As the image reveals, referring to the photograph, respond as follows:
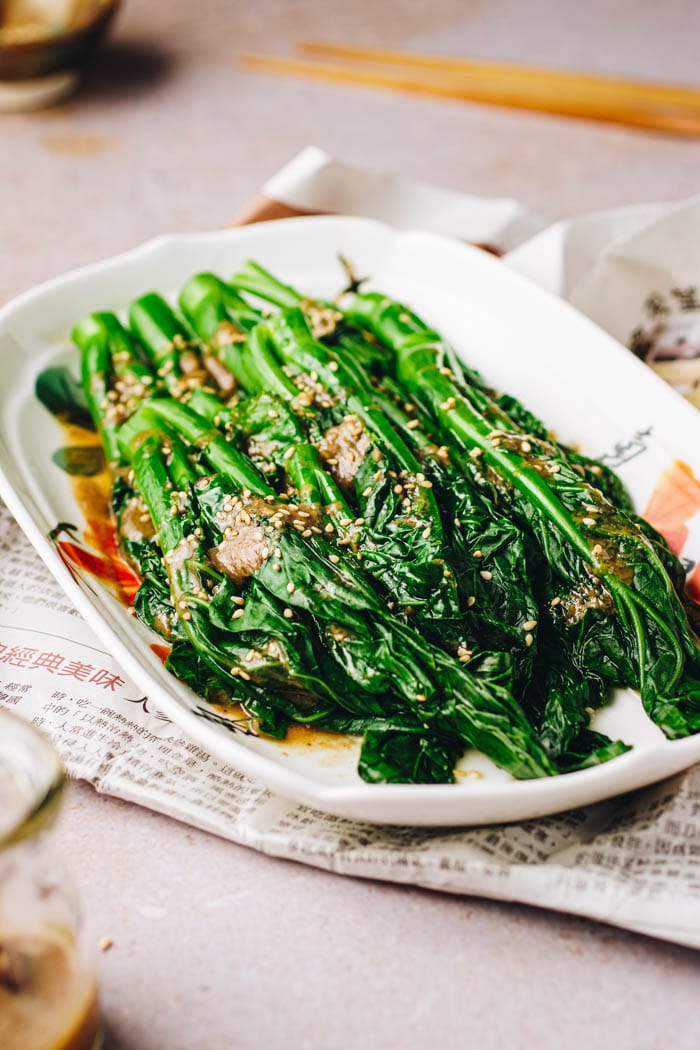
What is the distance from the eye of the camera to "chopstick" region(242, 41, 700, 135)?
5863 mm

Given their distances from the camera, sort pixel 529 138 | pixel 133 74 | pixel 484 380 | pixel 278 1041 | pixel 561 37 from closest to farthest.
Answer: pixel 278 1041, pixel 484 380, pixel 529 138, pixel 133 74, pixel 561 37

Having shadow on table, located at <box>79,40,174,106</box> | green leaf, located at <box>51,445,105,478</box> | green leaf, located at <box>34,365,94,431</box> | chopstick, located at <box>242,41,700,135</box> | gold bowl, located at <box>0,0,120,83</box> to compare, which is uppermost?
gold bowl, located at <box>0,0,120,83</box>

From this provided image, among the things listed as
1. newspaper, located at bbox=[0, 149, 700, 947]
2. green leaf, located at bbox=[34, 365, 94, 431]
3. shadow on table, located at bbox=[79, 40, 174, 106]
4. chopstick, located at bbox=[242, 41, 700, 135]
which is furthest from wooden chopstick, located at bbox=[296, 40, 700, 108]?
green leaf, located at bbox=[34, 365, 94, 431]

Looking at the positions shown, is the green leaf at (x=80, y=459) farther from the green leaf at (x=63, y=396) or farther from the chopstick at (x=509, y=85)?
the chopstick at (x=509, y=85)

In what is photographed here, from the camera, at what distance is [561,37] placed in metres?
6.85

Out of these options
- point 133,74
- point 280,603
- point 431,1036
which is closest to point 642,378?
point 280,603

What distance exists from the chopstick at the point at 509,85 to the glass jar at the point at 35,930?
16.7ft

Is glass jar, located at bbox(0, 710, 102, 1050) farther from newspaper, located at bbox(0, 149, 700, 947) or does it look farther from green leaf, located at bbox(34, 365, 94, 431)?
green leaf, located at bbox(34, 365, 94, 431)

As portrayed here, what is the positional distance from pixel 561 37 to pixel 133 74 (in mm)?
2637

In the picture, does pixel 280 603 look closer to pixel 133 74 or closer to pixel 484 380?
pixel 484 380

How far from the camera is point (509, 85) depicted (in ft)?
20.0

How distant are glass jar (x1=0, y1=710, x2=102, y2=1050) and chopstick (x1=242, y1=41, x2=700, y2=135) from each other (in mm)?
5088

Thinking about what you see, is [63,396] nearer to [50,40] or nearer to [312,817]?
[312,817]

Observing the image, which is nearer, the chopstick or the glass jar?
the glass jar
